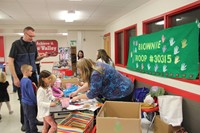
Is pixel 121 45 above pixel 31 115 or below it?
above

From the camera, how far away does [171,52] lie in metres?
3.24

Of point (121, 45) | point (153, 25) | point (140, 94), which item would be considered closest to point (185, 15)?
A: point (153, 25)

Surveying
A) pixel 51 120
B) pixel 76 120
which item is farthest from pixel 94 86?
pixel 51 120

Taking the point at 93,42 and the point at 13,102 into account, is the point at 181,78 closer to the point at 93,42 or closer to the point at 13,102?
the point at 13,102

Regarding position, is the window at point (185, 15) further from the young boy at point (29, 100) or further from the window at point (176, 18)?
the young boy at point (29, 100)

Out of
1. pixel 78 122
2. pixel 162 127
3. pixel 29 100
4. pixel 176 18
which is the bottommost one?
pixel 162 127

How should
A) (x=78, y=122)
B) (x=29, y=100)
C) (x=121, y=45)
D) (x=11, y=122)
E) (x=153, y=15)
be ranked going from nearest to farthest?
(x=78, y=122), (x=29, y=100), (x=11, y=122), (x=153, y=15), (x=121, y=45)

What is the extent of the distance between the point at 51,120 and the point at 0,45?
1052 centimetres

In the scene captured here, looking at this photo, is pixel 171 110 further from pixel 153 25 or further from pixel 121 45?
pixel 121 45

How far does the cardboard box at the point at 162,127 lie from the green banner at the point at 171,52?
81 centimetres

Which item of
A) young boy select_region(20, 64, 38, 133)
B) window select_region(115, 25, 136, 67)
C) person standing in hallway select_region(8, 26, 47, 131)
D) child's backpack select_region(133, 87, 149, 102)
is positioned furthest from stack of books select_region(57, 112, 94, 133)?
window select_region(115, 25, 136, 67)

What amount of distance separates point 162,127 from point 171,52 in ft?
4.28

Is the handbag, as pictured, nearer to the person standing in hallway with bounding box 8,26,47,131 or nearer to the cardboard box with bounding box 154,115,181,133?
the cardboard box with bounding box 154,115,181,133

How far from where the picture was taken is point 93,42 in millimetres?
8547
